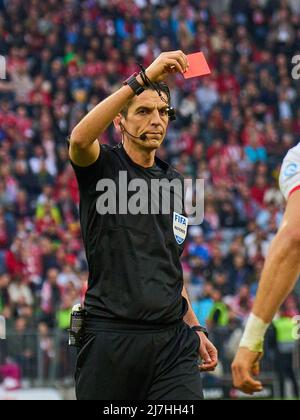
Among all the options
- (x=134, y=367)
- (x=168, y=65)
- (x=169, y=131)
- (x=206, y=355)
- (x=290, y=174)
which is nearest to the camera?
(x=290, y=174)

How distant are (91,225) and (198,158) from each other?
14881mm

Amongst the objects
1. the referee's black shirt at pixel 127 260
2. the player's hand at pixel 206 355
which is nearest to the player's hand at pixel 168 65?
the referee's black shirt at pixel 127 260

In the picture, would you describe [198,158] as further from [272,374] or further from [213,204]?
[272,374]

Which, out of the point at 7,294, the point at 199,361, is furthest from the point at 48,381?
the point at 199,361

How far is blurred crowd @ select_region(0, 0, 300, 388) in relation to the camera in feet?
56.5

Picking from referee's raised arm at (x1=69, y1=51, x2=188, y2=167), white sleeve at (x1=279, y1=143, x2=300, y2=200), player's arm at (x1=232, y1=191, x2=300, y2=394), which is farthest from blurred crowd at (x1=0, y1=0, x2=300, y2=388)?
player's arm at (x1=232, y1=191, x2=300, y2=394)

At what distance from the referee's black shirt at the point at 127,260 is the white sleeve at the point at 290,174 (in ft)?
4.91

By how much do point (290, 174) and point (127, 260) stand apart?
63.7 inches

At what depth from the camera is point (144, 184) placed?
6.34m

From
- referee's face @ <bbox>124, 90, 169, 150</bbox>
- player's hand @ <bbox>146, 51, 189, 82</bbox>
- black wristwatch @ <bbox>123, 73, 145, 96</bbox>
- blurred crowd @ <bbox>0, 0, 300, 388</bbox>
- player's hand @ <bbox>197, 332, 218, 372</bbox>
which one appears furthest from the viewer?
blurred crowd @ <bbox>0, 0, 300, 388</bbox>

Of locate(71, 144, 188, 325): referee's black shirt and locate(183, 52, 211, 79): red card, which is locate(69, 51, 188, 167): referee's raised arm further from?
locate(71, 144, 188, 325): referee's black shirt

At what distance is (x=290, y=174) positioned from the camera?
4.71m

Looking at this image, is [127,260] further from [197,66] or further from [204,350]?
[197,66]

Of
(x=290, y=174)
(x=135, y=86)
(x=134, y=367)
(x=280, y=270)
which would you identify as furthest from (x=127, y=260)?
(x=280, y=270)
